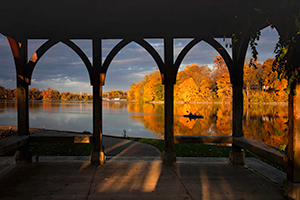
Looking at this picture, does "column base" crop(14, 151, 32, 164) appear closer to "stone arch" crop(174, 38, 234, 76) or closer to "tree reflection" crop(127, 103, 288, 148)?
"stone arch" crop(174, 38, 234, 76)

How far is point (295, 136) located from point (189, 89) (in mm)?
43193

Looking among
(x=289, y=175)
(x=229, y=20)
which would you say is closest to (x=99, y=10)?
(x=229, y=20)

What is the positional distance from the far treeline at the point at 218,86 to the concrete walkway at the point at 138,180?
83.1 ft

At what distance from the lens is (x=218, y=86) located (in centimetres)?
3872

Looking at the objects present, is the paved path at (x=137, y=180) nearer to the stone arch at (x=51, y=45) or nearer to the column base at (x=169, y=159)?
the column base at (x=169, y=159)

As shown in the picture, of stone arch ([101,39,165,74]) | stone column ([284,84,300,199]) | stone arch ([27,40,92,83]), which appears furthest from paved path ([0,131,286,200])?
→ stone arch ([101,39,165,74])

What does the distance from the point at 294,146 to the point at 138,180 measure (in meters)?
2.92

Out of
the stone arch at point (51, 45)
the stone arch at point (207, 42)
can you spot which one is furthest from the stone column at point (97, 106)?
the stone arch at point (207, 42)

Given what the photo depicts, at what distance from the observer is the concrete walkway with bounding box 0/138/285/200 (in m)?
3.46

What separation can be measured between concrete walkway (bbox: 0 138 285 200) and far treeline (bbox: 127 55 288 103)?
83.1 ft

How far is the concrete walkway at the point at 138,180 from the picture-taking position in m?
3.46

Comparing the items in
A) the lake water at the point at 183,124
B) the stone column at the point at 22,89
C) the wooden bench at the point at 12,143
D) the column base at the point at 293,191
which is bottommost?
the lake water at the point at 183,124

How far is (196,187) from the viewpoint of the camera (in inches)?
147

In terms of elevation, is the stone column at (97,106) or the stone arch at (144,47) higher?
the stone arch at (144,47)
